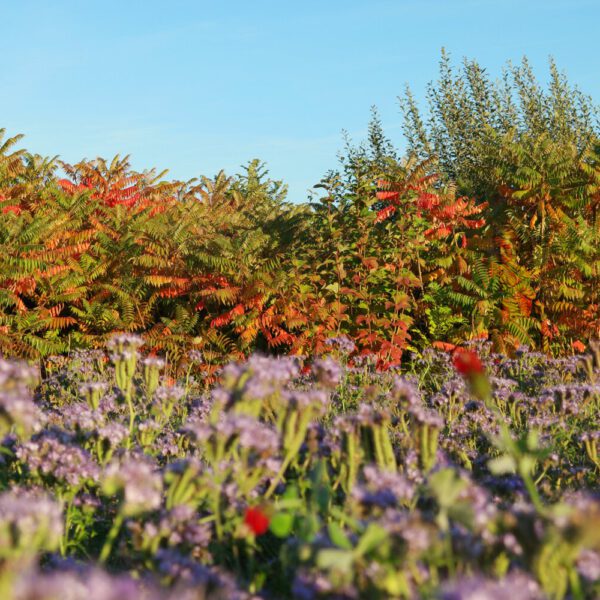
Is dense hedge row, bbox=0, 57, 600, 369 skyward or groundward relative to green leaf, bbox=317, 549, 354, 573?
skyward

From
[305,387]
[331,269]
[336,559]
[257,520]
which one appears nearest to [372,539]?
[336,559]

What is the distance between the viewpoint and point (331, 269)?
8734mm

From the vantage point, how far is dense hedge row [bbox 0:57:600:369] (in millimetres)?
7953

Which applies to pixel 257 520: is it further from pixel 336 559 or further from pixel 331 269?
pixel 331 269

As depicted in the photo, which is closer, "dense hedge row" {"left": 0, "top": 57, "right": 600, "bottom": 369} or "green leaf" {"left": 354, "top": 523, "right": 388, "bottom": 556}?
"green leaf" {"left": 354, "top": 523, "right": 388, "bottom": 556}

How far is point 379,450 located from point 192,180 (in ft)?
37.9

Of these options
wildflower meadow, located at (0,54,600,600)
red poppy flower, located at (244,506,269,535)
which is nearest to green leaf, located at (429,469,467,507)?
wildflower meadow, located at (0,54,600,600)

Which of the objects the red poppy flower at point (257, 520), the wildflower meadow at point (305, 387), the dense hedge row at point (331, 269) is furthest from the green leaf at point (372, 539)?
the dense hedge row at point (331, 269)

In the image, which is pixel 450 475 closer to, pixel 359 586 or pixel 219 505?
pixel 359 586

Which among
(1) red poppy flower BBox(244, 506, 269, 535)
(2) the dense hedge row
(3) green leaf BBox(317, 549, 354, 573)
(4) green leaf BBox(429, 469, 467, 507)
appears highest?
Result: (2) the dense hedge row

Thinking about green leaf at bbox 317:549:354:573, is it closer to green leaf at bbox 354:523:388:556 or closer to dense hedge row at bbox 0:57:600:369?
green leaf at bbox 354:523:388:556

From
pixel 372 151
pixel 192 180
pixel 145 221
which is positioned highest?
pixel 372 151

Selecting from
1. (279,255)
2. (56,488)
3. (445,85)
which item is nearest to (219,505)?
(56,488)

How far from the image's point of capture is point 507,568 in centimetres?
191
